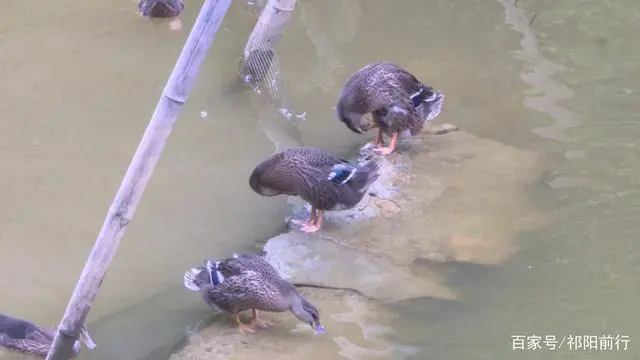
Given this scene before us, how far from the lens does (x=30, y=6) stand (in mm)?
8367

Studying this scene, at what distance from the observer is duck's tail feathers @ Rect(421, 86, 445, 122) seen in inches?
242

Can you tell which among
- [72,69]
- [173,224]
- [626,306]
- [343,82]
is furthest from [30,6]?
[626,306]

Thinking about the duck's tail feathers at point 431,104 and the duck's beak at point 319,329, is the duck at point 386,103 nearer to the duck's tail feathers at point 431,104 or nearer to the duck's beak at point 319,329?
the duck's tail feathers at point 431,104

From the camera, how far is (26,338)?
14.0 feet

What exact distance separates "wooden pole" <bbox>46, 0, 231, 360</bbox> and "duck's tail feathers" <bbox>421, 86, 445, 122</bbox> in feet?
9.18

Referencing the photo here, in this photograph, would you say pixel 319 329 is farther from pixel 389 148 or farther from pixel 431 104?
pixel 431 104

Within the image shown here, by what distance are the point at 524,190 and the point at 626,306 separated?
1.25 meters

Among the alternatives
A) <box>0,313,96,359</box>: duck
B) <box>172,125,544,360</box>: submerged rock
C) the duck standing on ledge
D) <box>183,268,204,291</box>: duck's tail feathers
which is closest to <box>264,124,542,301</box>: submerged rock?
<box>172,125,544,360</box>: submerged rock

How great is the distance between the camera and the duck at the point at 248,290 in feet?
14.1

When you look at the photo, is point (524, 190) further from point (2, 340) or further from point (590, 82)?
point (2, 340)

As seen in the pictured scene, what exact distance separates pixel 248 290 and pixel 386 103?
2.13 meters

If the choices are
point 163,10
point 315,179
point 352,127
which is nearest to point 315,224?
point 315,179

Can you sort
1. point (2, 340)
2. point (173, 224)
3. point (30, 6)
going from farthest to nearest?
1. point (30, 6)
2. point (173, 224)
3. point (2, 340)

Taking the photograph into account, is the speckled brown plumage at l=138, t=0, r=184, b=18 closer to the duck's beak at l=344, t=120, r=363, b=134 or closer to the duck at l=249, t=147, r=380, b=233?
the duck's beak at l=344, t=120, r=363, b=134
